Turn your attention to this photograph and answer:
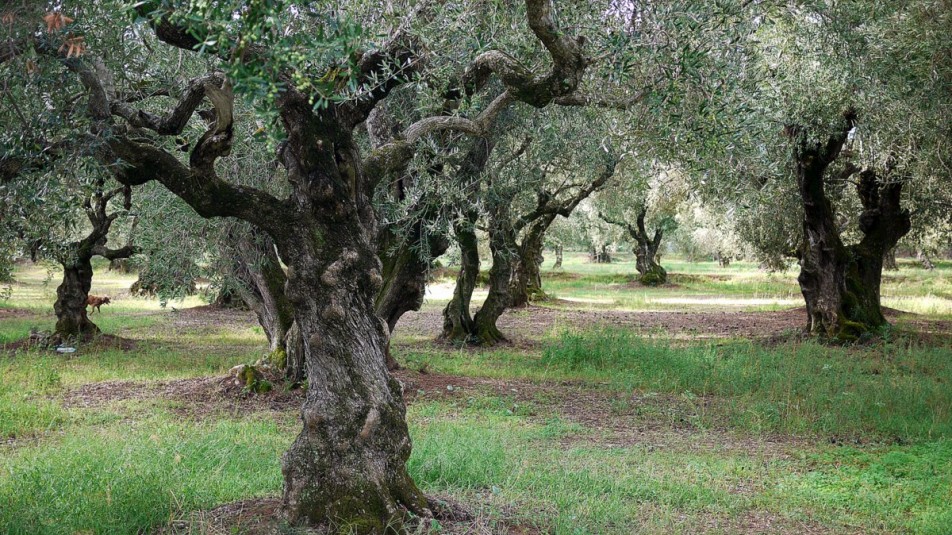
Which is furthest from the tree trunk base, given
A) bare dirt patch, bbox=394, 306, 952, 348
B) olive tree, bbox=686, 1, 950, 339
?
olive tree, bbox=686, 1, 950, 339

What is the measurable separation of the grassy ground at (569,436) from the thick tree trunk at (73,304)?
4.97 feet

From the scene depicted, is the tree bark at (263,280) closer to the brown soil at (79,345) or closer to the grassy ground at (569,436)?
the grassy ground at (569,436)

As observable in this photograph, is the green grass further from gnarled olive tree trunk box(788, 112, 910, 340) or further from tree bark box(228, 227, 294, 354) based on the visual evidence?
gnarled olive tree trunk box(788, 112, 910, 340)

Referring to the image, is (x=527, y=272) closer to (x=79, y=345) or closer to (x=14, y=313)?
(x=79, y=345)

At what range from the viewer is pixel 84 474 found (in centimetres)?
717

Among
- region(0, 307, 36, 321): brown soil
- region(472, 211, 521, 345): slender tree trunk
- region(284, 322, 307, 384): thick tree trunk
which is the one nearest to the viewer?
region(284, 322, 307, 384): thick tree trunk

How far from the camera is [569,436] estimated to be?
10383 mm

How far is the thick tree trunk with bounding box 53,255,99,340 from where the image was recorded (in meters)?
19.9

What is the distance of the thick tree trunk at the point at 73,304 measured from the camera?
19.9 metres

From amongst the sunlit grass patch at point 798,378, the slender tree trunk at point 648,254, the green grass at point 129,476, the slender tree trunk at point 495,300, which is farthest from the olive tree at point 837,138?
the slender tree trunk at point 648,254

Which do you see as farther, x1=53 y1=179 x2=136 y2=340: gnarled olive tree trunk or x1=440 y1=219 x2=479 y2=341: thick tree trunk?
x1=440 y1=219 x2=479 y2=341: thick tree trunk

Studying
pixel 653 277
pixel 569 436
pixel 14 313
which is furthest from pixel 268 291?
pixel 653 277

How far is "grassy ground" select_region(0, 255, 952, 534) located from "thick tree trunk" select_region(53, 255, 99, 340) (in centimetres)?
152

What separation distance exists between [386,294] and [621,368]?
5.02 m
